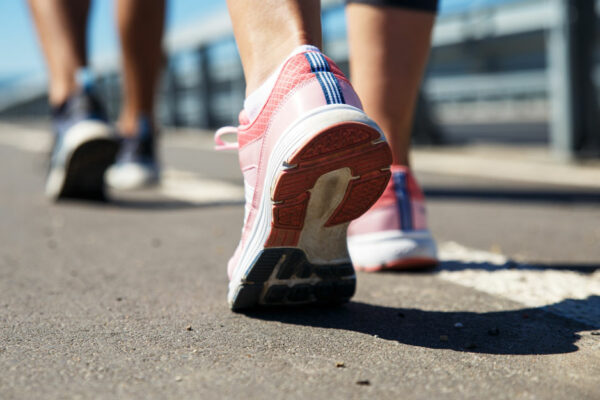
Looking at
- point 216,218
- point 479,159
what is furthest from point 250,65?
point 479,159

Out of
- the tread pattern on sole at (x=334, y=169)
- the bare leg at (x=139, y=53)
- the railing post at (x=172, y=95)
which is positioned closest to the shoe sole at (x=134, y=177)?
the bare leg at (x=139, y=53)

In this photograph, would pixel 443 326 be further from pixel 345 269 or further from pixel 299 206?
pixel 299 206

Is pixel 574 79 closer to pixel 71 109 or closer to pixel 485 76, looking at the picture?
pixel 71 109

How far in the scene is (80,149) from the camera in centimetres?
219

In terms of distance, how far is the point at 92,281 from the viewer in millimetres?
1321

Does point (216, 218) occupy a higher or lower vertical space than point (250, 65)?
lower

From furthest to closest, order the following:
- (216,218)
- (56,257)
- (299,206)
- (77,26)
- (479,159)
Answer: (479,159), (77,26), (216,218), (56,257), (299,206)

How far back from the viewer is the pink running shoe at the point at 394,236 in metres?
1.37

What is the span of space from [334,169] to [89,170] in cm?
162

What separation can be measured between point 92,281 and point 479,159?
3.42m

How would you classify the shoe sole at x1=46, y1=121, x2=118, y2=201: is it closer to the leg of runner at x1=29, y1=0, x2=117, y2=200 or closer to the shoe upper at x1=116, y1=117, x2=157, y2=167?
the leg of runner at x1=29, y1=0, x2=117, y2=200

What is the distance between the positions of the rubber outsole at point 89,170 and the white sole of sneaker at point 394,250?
44.5 inches

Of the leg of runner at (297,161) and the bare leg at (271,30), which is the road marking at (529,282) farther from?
the bare leg at (271,30)

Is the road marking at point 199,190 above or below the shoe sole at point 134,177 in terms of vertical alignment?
below
